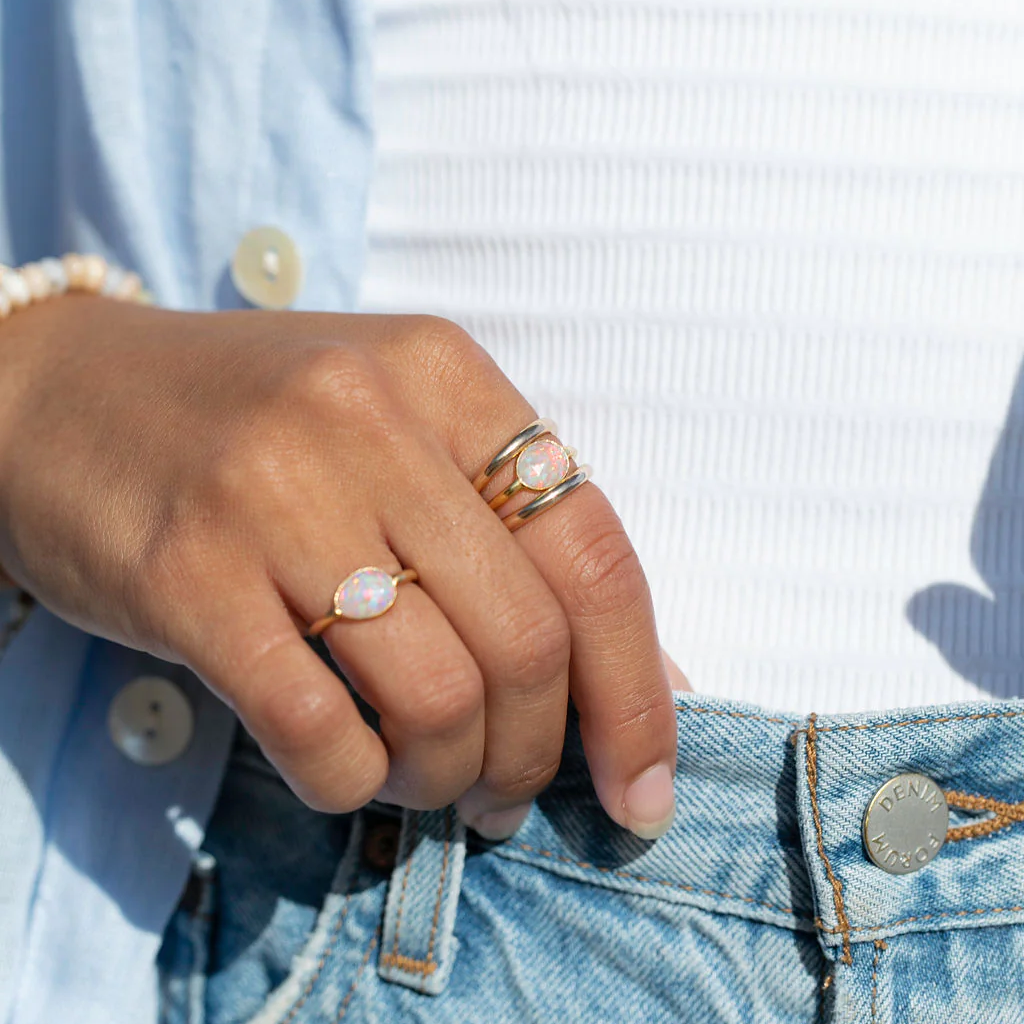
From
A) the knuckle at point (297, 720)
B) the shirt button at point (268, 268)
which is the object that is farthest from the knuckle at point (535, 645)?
the shirt button at point (268, 268)

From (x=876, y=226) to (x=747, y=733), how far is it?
0.44 metres

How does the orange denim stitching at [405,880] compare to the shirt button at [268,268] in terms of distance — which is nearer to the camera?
the orange denim stitching at [405,880]

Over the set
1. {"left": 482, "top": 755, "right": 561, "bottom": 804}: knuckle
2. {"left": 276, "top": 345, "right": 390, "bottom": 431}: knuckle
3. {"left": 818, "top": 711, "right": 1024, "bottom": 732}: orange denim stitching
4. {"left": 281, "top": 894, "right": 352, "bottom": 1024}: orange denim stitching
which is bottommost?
{"left": 281, "top": 894, "right": 352, "bottom": 1024}: orange denim stitching

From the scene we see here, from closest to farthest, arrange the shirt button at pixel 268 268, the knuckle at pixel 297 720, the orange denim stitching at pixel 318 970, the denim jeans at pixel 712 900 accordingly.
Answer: the knuckle at pixel 297 720
the denim jeans at pixel 712 900
the orange denim stitching at pixel 318 970
the shirt button at pixel 268 268

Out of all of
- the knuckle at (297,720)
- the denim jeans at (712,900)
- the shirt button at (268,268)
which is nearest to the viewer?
the knuckle at (297,720)

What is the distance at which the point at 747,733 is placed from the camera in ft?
2.31

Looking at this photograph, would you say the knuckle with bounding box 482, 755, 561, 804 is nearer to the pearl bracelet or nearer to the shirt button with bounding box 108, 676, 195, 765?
the shirt button with bounding box 108, 676, 195, 765

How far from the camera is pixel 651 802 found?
26.6 inches

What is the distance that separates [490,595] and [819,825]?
287 millimetres

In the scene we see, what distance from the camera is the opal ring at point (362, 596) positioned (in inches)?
23.3

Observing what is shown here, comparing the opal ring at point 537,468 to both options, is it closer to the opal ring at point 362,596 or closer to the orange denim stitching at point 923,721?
the opal ring at point 362,596

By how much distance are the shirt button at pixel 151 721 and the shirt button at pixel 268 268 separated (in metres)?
0.37

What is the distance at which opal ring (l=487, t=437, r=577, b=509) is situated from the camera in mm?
646

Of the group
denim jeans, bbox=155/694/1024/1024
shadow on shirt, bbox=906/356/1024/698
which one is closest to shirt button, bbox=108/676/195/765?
denim jeans, bbox=155/694/1024/1024
